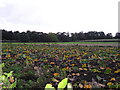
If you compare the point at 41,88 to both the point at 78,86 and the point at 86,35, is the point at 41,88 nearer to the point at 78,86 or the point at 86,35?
the point at 78,86

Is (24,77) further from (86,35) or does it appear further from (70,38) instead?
(86,35)

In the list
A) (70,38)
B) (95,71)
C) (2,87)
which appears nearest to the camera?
(2,87)

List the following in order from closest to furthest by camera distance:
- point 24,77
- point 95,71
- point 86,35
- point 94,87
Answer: point 94,87 → point 24,77 → point 95,71 → point 86,35

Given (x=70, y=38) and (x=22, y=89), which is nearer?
(x=22, y=89)

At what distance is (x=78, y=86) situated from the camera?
2.18 meters

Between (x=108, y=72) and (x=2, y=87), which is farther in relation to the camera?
(x=108, y=72)

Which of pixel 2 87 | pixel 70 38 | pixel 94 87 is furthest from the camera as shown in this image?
pixel 70 38

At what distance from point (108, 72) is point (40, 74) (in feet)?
4.76

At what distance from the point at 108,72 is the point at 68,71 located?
89 centimetres

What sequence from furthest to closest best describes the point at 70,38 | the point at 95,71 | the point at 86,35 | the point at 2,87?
the point at 86,35 → the point at 70,38 → the point at 95,71 → the point at 2,87

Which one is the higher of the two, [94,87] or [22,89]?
[94,87]

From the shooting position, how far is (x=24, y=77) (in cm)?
272

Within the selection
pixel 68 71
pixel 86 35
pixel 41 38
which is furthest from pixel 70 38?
pixel 68 71

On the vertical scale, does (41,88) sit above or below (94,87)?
below
